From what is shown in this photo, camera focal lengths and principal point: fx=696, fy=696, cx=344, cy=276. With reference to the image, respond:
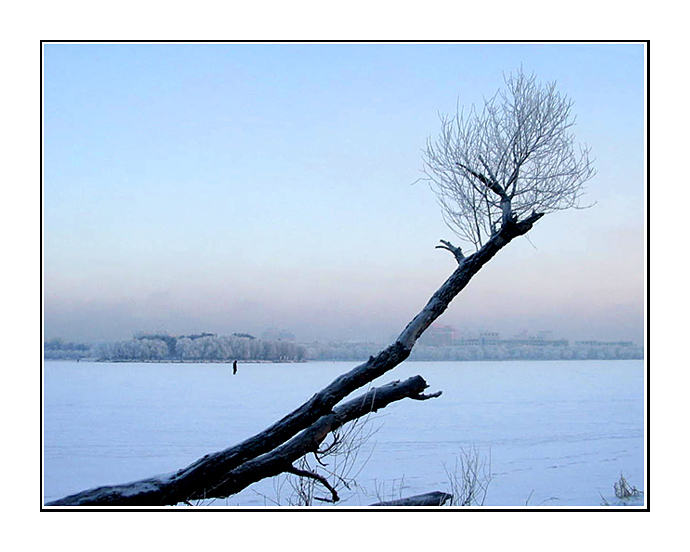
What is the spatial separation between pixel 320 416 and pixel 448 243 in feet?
5.38

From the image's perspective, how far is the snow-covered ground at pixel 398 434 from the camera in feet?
28.5

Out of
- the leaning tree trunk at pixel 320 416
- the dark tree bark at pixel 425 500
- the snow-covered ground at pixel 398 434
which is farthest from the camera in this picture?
the snow-covered ground at pixel 398 434

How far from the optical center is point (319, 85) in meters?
9.52

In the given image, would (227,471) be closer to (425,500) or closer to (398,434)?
(425,500)

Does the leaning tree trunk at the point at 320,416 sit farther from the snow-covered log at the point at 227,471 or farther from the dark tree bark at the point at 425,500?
the dark tree bark at the point at 425,500

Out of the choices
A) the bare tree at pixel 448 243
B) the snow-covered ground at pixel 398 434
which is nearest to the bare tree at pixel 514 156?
the bare tree at pixel 448 243

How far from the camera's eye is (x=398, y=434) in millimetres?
12844

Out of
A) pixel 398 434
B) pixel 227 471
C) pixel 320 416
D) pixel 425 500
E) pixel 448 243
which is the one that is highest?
pixel 448 243

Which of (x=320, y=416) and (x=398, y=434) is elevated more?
(x=320, y=416)

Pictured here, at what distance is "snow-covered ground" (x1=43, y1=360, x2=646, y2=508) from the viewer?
28.5ft

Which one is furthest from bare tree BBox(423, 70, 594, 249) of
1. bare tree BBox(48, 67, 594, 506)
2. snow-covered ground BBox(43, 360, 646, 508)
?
snow-covered ground BBox(43, 360, 646, 508)

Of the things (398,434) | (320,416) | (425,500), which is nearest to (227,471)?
(320,416)

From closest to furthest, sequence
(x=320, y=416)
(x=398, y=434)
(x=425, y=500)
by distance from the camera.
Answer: (x=320, y=416) < (x=425, y=500) < (x=398, y=434)
